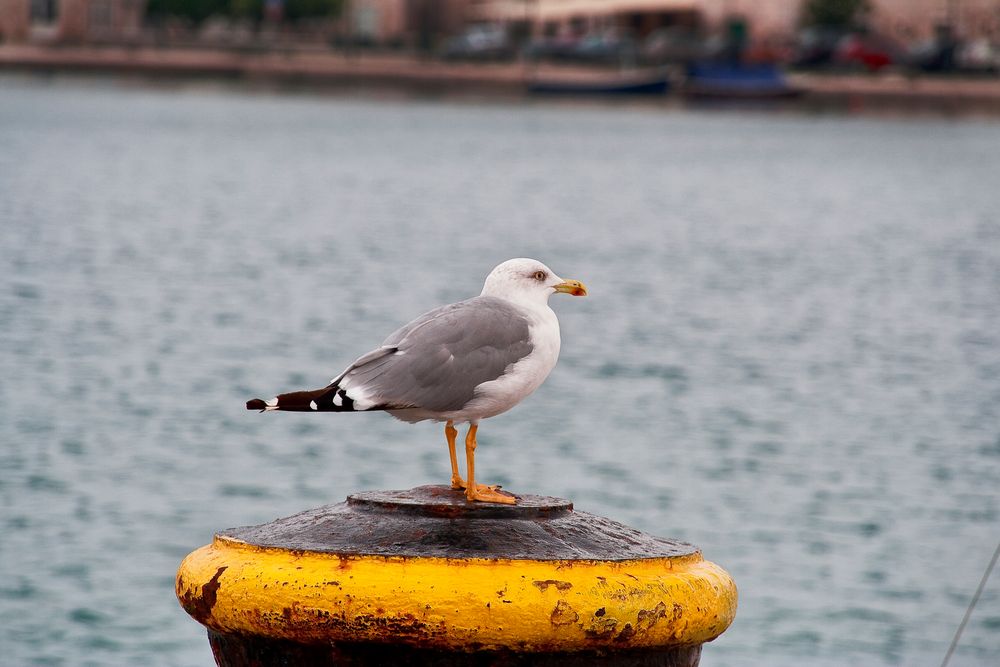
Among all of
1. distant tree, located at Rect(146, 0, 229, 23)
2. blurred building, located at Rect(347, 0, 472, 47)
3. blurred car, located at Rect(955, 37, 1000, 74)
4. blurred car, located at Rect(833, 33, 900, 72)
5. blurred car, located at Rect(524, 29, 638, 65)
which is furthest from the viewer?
blurred building, located at Rect(347, 0, 472, 47)

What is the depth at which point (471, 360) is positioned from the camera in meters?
3.82

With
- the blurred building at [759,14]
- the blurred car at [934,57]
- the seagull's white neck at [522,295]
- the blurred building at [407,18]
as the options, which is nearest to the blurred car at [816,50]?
the blurred car at [934,57]

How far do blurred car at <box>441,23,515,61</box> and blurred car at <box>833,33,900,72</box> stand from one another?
18099mm

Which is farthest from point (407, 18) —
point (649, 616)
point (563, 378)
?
point (649, 616)

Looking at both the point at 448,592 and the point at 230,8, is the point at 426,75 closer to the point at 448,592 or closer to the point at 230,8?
the point at 230,8

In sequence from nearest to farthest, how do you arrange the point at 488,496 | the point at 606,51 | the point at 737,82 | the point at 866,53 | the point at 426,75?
1. the point at 488,496
2. the point at 866,53
3. the point at 426,75
4. the point at 737,82
5. the point at 606,51

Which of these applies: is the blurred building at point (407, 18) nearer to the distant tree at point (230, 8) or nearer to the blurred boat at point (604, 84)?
the distant tree at point (230, 8)

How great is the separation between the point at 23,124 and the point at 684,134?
36.8m

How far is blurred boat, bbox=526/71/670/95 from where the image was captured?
94.1m

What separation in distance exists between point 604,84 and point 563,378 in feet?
242

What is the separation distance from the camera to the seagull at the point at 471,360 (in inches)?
147

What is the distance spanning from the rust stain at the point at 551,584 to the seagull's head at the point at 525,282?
2.52ft

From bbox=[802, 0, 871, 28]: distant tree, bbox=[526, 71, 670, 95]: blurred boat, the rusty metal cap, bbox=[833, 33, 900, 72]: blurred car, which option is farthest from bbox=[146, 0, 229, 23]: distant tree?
the rusty metal cap

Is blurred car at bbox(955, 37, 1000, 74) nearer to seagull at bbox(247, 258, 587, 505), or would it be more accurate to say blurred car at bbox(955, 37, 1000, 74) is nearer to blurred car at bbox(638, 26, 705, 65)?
blurred car at bbox(638, 26, 705, 65)
